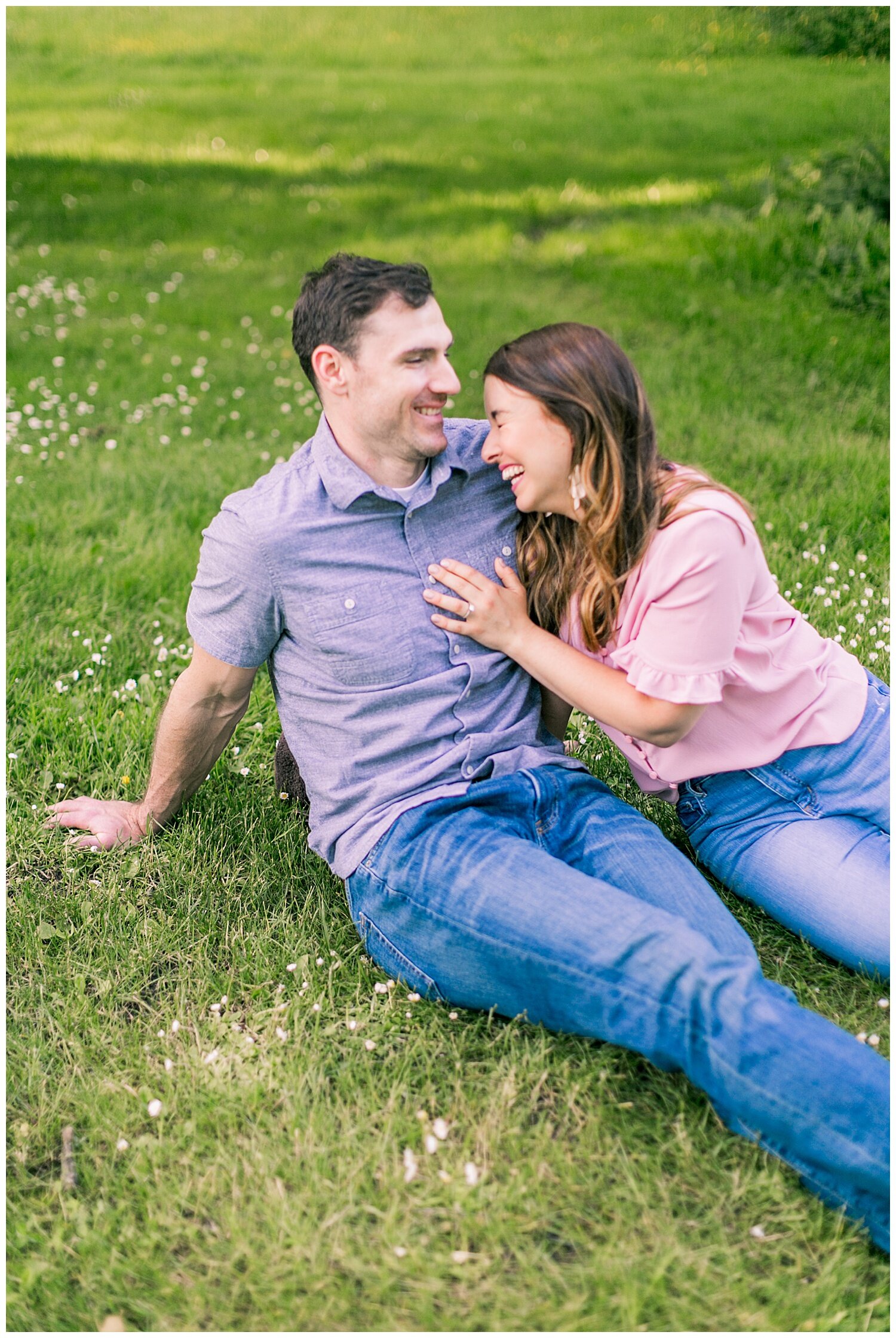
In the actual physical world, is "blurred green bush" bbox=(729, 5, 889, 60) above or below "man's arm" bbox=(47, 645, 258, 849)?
above

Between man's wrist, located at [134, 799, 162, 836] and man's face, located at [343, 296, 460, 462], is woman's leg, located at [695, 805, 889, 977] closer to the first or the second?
man's face, located at [343, 296, 460, 462]

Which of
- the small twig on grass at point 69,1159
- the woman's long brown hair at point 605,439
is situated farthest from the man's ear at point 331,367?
the small twig on grass at point 69,1159

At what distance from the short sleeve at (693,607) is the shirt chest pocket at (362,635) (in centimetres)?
69

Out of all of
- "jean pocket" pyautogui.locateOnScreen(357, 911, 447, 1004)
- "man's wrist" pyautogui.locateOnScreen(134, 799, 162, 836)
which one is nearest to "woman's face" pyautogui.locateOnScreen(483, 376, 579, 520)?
"jean pocket" pyautogui.locateOnScreen(357, 911, 447, 1004)

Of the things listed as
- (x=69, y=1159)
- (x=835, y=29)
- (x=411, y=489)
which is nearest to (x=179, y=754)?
(x=411, y=489)

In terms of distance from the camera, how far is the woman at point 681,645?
3.02 meters

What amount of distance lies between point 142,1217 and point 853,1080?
1.67 m

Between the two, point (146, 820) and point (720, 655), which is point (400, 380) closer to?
point (720, 655)

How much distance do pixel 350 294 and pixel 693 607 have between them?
4.33ft

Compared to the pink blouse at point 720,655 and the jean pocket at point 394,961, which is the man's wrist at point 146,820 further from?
the pink blouse at point 720,655

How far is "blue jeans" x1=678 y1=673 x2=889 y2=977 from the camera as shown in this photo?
3.22 metres

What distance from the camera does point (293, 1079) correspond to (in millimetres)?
3000

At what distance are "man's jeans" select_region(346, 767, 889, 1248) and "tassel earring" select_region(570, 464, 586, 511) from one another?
79 centimetres

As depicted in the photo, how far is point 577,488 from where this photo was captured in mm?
3182
